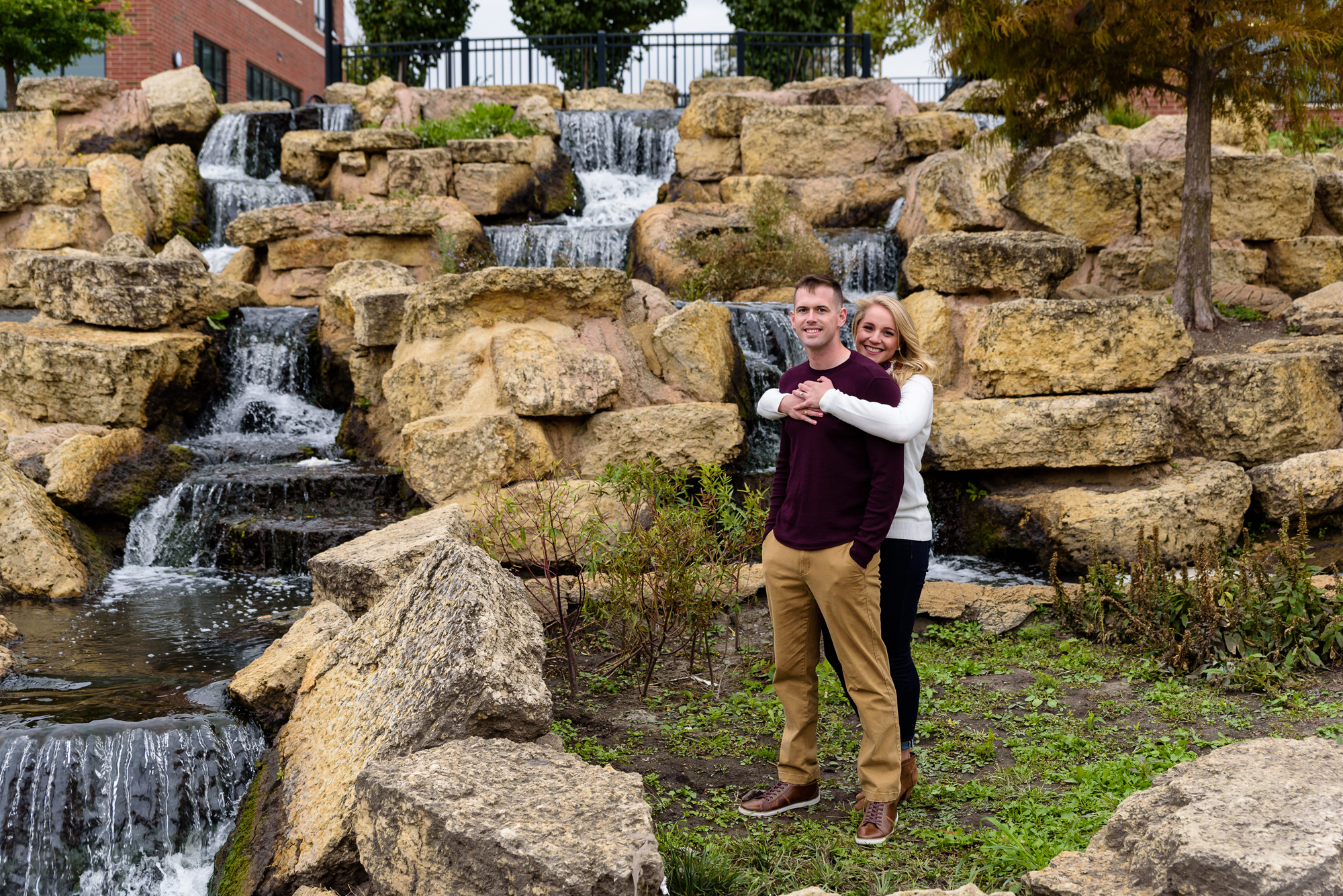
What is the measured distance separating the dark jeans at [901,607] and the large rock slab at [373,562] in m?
2.27

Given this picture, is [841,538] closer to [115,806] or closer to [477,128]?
[115,806]

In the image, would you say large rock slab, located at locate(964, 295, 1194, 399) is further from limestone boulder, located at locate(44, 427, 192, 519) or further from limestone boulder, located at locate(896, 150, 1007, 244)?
limestone boulder, located at locate(44, 427, 192, 519)

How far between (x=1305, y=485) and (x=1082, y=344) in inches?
73.6

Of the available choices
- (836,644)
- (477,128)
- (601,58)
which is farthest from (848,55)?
(836,644)

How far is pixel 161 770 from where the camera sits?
422 cm

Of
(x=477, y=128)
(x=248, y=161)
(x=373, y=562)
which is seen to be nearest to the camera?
(x=373, y=562)

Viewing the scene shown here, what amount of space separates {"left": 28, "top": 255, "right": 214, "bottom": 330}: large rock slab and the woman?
7.85 meters

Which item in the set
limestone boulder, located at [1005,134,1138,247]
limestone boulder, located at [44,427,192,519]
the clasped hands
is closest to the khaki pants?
the clasped hands

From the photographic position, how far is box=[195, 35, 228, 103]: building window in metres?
23.8

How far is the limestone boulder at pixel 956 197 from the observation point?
11555 millimetres

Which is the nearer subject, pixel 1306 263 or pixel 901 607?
pixel 901 607

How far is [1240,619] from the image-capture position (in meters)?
5.10

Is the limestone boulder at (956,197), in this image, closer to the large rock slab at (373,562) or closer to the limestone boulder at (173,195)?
the large rock slab at (373,562)

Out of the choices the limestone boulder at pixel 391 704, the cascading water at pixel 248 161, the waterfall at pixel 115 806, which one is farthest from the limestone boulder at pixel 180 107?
the limestone boulder at pixel 391 704
